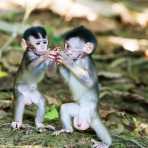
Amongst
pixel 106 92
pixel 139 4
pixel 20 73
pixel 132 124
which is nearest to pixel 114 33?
pixel 139 4

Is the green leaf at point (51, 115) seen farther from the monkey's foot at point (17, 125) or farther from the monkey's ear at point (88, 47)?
the monkey's ear at point (88, 47)

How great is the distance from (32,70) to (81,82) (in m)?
0.35

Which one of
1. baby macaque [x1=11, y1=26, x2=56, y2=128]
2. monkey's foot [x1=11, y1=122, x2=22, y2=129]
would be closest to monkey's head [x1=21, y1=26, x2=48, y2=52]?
baby macaque [x1=11, y1=26, x2=56, y2=128]

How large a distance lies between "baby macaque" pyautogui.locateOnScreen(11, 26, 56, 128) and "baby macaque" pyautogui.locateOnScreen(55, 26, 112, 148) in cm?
13

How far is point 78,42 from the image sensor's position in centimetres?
430

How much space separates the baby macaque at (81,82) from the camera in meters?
4.27

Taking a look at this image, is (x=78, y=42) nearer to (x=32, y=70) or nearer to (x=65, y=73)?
(x=65, y=73)

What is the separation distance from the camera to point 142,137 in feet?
15.8

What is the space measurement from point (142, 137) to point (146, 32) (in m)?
3.69

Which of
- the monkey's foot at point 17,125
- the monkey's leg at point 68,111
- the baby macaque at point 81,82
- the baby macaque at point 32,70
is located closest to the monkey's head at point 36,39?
the baby macaque at point 32,70

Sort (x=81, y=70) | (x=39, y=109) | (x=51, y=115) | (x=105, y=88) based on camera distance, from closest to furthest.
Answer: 1. (x=81, y=70)
2. (x=39, y=109)
3. (x=51, y=115)
4. (x=105, y=88)

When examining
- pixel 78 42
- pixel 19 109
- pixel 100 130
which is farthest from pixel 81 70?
pixel 19 109

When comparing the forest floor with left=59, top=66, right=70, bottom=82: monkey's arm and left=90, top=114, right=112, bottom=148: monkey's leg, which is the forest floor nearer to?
left=90, top=114, right=112, bottom=148: monkey's leg

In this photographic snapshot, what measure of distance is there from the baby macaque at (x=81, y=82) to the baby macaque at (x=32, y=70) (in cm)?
13
